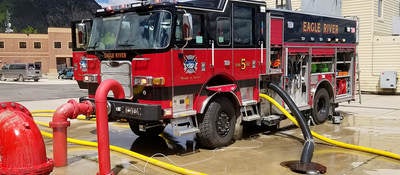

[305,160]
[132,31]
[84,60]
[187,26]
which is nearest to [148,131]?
[84,60]

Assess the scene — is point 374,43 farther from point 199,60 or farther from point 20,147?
point 20,147

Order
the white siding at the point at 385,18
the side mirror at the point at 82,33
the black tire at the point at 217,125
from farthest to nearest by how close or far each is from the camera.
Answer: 1. the white siding at the point at 385,18
2. the side mirror at the point at 82,33
3. the black tire at the point at 217,125

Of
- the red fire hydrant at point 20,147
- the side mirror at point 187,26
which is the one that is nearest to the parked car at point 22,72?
the side mirror at point 187,26

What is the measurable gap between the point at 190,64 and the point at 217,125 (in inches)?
53.6

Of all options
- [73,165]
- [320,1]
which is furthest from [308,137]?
[320,1]

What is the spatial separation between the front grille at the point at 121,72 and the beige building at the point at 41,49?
66029 mm

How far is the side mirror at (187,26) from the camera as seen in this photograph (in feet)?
21.6

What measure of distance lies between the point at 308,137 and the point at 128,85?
10.7ft

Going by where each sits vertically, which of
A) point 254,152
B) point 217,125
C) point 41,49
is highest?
point 41,49

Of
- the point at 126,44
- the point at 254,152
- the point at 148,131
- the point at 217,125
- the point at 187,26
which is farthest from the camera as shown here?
the point at 148,131

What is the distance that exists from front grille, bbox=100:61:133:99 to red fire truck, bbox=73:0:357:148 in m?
0.02

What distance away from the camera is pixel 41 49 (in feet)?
238

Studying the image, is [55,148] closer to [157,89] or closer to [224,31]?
[157,89]

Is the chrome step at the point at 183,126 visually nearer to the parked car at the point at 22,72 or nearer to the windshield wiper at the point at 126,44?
the windshield wiper at the point at 126,44
